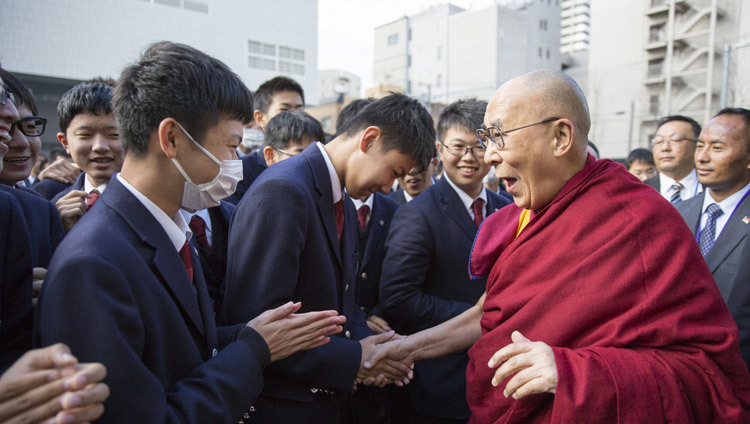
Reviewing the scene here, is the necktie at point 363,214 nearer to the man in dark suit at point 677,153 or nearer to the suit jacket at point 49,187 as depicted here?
the suit jacket at point 49,187

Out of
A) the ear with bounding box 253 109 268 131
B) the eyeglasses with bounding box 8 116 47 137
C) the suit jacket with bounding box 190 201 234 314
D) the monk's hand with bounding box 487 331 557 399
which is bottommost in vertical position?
the monk's hand with bounding box 487 331 557 399

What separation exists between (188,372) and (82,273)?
1.46ft

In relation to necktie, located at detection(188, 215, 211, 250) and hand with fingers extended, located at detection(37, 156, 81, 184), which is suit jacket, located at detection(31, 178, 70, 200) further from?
necktie, located at detection(188, 215, 211, 250)

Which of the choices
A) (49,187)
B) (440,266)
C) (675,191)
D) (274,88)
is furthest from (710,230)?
(49,187)

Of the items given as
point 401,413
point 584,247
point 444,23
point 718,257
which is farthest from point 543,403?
point 444,23

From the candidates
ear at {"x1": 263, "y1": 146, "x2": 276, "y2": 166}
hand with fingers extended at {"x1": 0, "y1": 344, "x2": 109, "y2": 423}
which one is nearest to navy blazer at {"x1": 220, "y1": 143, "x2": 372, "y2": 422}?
hand with fingers extended at {"x1": 0, "y1": 344, "x2": 109, "y2": 423}

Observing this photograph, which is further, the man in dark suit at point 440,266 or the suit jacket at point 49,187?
the suit jacket at point 49,187

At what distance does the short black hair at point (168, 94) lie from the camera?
1338mm

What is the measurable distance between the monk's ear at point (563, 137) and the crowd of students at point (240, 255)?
0.01 meters

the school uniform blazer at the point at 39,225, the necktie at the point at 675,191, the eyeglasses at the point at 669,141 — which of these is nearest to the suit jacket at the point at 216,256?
the school uniform blazer at the point at 39,225

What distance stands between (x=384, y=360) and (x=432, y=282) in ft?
2.30

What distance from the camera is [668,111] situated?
26.3m

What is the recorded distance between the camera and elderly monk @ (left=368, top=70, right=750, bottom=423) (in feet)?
4.50

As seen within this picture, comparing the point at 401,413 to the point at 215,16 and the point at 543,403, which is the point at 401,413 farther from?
the point at 215,16
